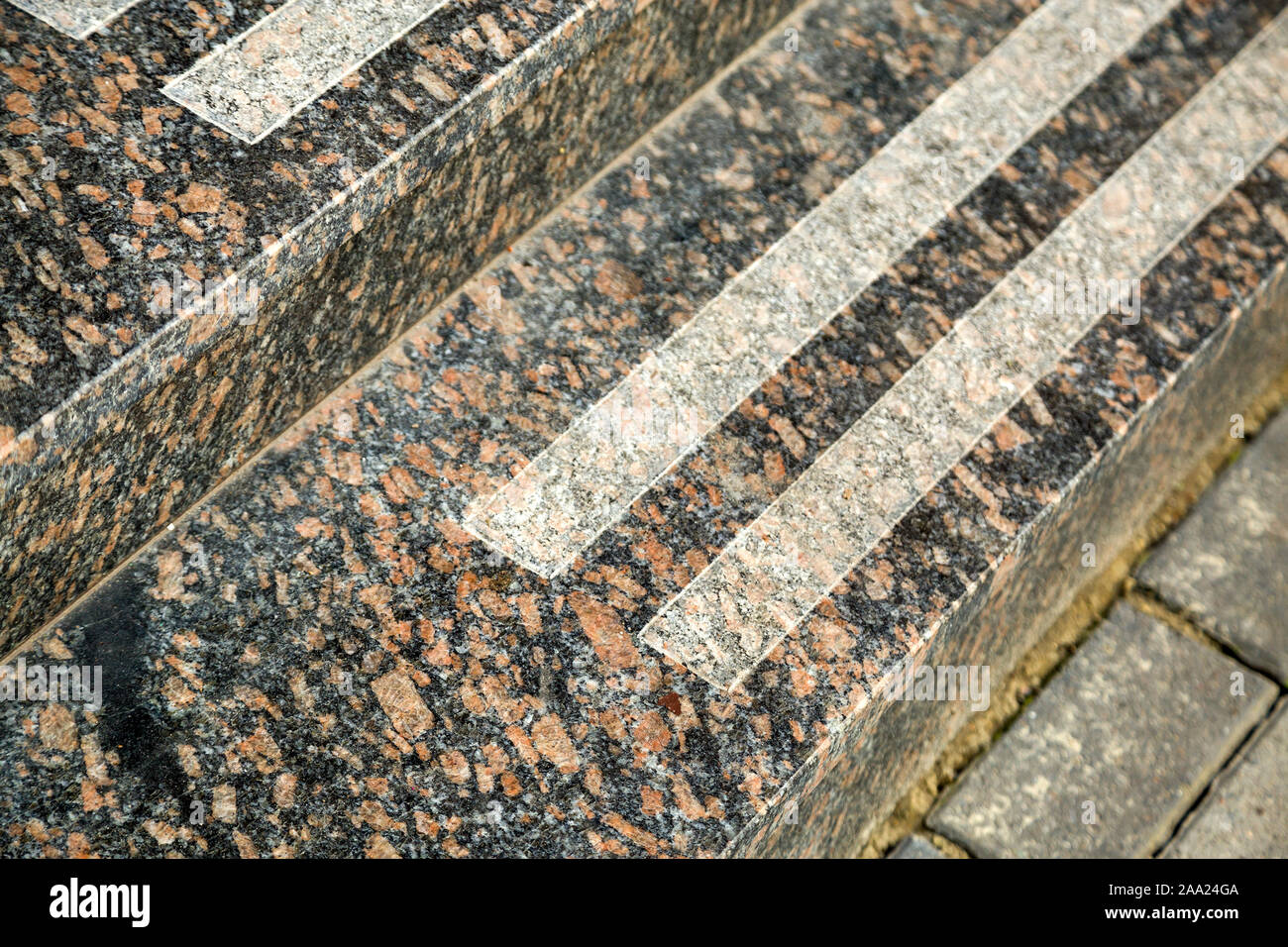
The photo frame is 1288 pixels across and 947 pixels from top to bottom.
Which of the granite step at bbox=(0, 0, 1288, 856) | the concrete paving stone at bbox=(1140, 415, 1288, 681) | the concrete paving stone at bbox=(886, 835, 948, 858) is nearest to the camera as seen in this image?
the granite step at bbox=(0, 0, 1288, 856)

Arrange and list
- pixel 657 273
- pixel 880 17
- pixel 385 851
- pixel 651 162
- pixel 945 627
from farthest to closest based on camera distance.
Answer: pixel 880 17 < pixel 651 162 < pixel 657 273 < pixel 945 627 < pixel 385 851

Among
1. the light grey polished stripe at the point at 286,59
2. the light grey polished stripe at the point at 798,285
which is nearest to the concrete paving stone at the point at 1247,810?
the light grey polished stripe at the point at 798,285

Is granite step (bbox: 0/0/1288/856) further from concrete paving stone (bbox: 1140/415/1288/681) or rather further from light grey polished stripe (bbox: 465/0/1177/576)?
concrete paving stone (bbox: 1140/415/1288/681)


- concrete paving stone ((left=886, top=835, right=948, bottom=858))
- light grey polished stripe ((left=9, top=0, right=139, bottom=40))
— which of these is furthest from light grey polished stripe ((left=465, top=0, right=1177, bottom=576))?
light grey polished stripe ((left=9, top=0, right=139, bottom=40))

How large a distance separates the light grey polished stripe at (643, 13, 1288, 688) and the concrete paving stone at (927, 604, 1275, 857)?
0.72 metres

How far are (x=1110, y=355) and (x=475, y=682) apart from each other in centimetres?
175

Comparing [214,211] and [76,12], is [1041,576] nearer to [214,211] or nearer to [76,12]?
[214,211]

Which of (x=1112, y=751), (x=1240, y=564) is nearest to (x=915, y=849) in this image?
(x=1112, y=751)

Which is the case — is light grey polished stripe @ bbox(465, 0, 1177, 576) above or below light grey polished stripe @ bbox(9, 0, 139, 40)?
below

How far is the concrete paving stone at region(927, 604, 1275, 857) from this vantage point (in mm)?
2873

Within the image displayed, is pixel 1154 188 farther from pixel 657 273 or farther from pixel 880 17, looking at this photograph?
pixel 657 273

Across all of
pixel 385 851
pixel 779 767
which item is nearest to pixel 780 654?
pixel 779 767

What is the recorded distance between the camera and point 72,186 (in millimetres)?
2240

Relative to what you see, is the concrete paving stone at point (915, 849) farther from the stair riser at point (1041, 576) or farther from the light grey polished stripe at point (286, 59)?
the light grey polished stripe at point (286, 59)
